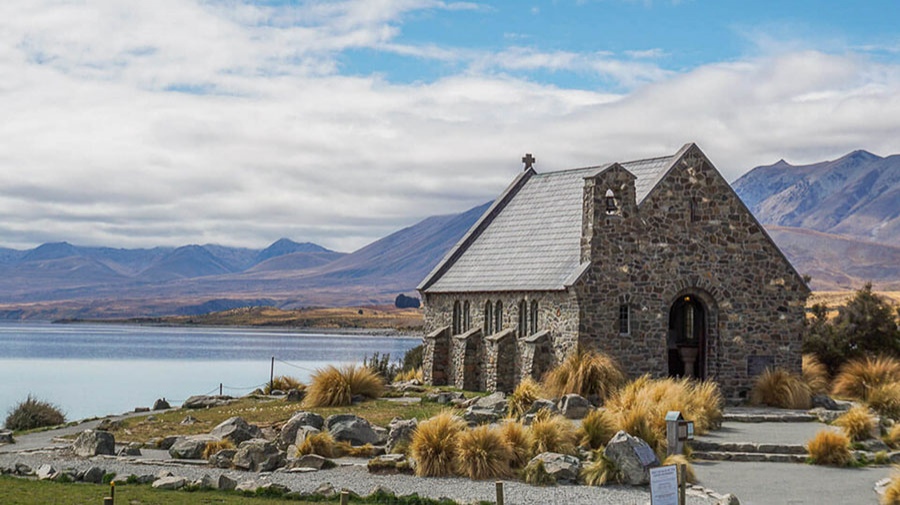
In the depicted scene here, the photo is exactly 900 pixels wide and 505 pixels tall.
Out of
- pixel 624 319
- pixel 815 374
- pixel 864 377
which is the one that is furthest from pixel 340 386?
pixel 864 377

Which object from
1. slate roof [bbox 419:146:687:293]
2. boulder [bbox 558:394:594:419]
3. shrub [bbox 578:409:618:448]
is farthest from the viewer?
slate roof [bbox 419:146:687:293]

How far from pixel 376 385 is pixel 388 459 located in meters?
14.4

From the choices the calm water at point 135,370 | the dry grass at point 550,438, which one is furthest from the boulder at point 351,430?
the calm water at point 135,370

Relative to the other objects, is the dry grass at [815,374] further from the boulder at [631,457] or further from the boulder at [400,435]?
the boulder at [400,435]

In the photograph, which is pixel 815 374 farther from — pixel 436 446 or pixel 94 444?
pixel 94 444

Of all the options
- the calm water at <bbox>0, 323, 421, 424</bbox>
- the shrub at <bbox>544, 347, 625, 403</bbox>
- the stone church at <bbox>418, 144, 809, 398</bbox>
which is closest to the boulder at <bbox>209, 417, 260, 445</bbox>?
the shrub at <bbox>544, 347, 625, 403</bbox>

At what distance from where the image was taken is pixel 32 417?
35062mm

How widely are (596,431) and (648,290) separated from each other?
13392mm

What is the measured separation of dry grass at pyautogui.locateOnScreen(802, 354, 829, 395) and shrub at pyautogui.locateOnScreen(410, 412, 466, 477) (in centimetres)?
1795

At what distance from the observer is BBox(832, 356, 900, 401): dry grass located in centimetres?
3775

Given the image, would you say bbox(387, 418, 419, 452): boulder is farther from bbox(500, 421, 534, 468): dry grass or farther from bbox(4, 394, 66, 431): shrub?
bbox(4, 394, 66, 431): shrub

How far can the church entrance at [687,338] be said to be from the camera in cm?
3941

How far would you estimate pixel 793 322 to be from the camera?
130ft

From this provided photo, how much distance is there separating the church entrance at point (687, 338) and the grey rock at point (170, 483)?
21.7 meters
